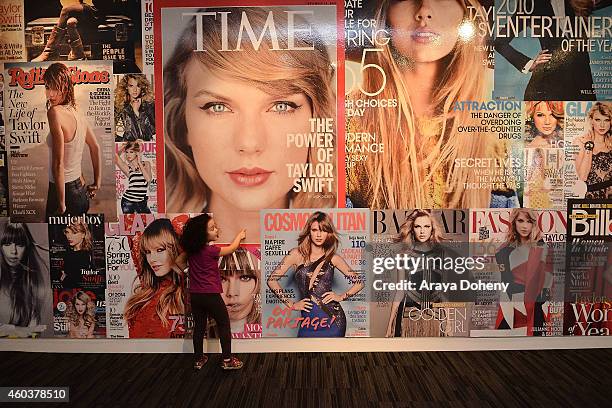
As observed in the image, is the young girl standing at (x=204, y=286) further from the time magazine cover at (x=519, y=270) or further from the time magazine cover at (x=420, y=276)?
the time magazine cover at (x=519, y=270)

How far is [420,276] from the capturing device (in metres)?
4.40

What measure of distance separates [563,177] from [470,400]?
2005mm

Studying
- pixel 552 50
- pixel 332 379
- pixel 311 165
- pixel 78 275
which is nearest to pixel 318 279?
pixel 332 379

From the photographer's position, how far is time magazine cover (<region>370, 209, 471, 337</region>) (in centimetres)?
436

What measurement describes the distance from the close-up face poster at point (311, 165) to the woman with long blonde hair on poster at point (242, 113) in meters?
0.02

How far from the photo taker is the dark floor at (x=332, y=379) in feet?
11.7

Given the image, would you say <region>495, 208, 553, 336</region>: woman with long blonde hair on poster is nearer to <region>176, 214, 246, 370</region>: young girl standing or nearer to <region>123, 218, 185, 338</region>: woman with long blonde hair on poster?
<region>176, 214, 246, 370</region>: young girl standing

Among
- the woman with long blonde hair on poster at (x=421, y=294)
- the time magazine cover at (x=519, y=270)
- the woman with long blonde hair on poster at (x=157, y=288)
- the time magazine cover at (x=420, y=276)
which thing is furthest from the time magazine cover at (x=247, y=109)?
the time magazine cover at (x=519, y=270)

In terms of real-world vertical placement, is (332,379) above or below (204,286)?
below

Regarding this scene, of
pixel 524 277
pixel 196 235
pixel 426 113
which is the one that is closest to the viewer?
pixel 196 235

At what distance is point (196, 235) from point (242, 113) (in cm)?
105

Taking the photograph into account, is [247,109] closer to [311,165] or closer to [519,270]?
[311,165]

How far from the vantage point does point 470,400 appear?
3561mm

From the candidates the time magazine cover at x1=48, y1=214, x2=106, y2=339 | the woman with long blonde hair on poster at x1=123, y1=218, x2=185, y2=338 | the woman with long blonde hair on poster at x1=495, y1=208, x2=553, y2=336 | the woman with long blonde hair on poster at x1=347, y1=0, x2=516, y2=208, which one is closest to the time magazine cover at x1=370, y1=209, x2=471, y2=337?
the woman with long blonde hair on poster at x1=347, y1=0, x2=516, y2=208
